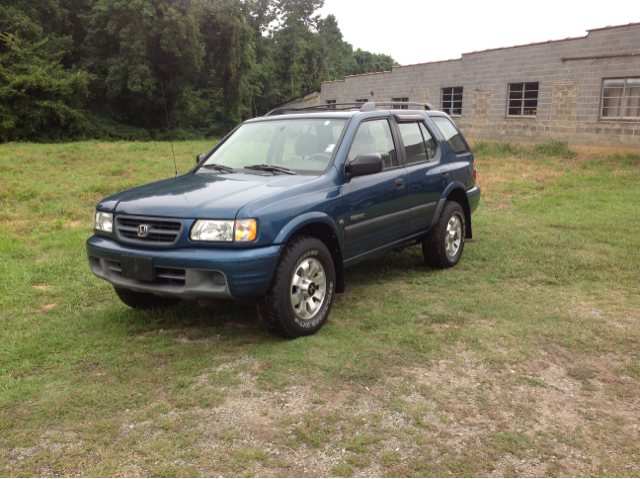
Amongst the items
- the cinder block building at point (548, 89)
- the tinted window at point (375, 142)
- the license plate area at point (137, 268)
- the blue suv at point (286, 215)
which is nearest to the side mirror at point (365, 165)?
the blue suv at point (286, 215)

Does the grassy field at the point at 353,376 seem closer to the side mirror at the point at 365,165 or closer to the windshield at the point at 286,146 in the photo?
the side mirror at the point at 365,165

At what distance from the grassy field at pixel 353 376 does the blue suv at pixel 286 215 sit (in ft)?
1.50

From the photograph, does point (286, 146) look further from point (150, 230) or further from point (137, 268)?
point (137, 268)

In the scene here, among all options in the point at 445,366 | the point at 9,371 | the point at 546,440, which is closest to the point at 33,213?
the point at 9,371

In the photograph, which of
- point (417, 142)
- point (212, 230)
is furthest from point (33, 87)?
point (212, 230)

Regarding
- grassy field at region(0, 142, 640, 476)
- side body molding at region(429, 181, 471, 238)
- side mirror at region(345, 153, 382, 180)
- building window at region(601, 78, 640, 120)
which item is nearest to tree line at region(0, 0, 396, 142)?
building window at region(601, 78, 640, 120)

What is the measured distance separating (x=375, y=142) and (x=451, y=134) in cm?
181

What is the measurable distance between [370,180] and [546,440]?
2841 mm

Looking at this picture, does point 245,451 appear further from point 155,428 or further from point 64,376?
point 64,376

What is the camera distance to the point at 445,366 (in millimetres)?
4031

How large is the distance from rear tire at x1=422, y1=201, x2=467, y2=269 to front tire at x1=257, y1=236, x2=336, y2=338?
2.04m

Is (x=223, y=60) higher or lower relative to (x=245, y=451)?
higher

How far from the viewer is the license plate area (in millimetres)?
4176

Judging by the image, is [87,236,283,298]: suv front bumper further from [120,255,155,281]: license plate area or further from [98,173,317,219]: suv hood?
[98,173,317,219]: suv hood
